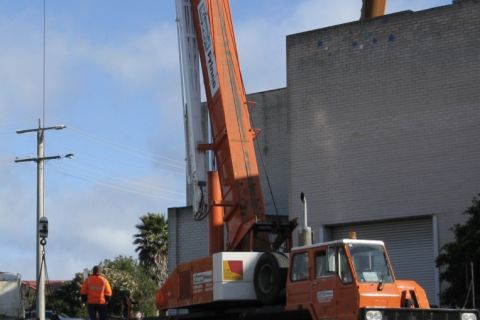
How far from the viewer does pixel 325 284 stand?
15758 millimetres

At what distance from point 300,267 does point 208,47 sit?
6.47 m

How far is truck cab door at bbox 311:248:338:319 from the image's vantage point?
51.2 feet

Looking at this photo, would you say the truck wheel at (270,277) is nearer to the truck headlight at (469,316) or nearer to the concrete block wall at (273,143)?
the truck headlight at (469,316)

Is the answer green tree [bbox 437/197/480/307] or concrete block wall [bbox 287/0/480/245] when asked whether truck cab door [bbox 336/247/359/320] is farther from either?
concrete block wall [bbox 287/0/480/245]

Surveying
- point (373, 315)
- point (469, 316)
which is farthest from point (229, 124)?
point (469, 316)

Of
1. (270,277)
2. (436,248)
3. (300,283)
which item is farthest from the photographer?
(436,248)

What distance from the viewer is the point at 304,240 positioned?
17.4m

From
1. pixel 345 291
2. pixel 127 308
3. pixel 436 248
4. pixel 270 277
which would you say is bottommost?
pixel 127 308

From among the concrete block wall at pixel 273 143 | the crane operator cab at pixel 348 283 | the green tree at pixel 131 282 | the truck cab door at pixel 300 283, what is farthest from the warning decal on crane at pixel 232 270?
the green tree at pixel 131 282

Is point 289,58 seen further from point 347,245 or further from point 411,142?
point 347,245

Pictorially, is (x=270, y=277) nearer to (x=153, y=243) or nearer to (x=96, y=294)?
(x=96, y=294)

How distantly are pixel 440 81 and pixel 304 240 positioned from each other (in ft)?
41.2

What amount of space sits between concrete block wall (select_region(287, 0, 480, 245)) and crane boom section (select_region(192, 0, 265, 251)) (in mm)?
9339

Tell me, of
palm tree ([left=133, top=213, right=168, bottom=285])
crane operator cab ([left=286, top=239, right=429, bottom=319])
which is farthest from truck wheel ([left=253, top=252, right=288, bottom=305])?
palm tree ([left=133, top=213, right=168, bottom=285])
